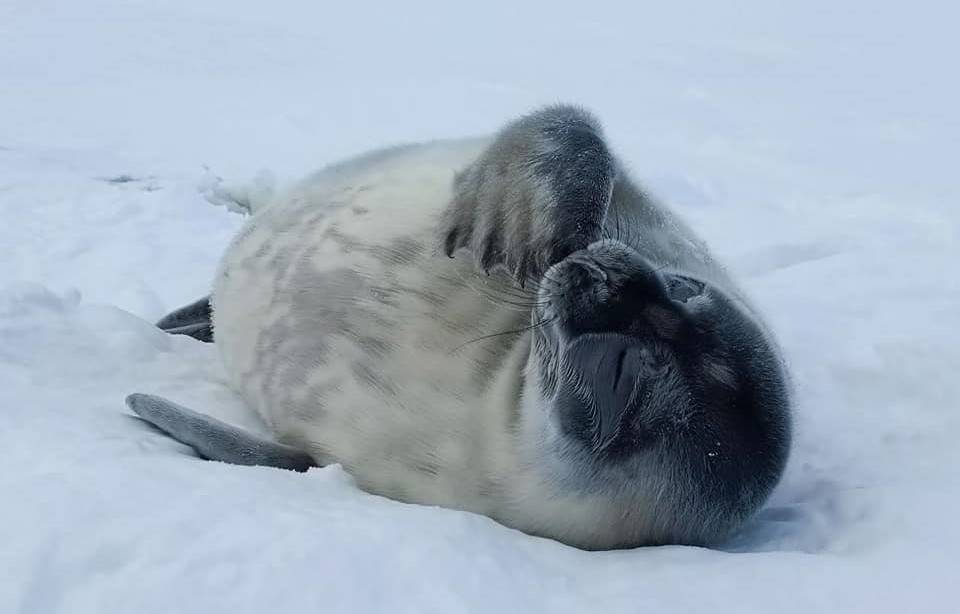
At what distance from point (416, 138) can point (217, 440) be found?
554 cm

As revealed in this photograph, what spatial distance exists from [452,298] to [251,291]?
0.75 m

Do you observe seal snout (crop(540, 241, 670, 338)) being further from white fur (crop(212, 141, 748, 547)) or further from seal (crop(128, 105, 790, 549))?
white fur (crop(212, 141, 748, 547))

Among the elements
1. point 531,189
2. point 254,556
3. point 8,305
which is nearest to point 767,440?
point 531,189

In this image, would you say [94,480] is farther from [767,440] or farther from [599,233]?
[767,440]

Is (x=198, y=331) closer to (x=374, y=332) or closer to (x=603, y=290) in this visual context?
(x=374, y=332)

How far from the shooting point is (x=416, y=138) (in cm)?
747

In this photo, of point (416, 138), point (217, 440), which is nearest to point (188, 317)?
point (217, 440)

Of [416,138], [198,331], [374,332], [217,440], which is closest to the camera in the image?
[217,440]

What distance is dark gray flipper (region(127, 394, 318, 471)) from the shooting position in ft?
7.02

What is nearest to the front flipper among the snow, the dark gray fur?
the dark gray fur

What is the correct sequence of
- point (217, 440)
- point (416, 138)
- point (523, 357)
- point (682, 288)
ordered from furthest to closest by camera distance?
1. point (416, 138)
2. point (217, 440)
3. point (523, 357)
4. point (682, 288)

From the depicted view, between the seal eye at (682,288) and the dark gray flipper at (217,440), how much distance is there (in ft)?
3.04

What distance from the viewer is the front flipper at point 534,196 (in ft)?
6.25

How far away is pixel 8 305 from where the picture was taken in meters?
2.76
